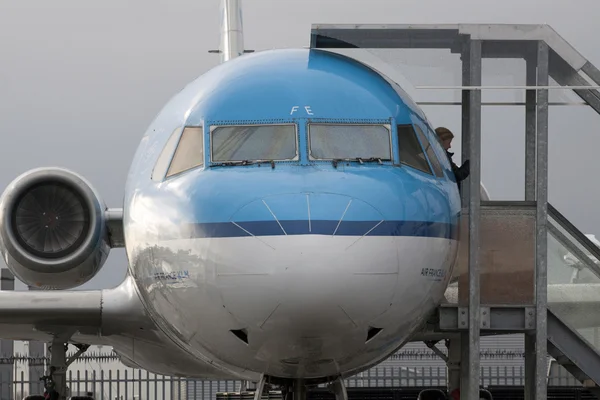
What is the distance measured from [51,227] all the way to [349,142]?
7.16 m

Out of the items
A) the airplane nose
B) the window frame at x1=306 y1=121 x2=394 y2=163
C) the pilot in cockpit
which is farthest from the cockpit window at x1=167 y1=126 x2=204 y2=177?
the pilot in cockpit

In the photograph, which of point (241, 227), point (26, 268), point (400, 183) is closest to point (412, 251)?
point (400, 183)

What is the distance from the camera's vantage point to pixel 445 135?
1446cm

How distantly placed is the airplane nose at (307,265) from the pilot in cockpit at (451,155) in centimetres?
252

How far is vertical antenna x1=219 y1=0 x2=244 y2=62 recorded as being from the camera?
2378 cm

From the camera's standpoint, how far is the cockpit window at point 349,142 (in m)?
12.3

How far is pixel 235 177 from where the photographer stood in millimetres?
11914

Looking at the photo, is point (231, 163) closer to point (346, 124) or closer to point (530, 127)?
point (346, 124)

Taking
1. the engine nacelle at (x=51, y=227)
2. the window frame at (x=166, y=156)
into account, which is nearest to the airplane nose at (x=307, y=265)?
the window frame at (x=166, y=156)

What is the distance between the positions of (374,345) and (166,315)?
212cm

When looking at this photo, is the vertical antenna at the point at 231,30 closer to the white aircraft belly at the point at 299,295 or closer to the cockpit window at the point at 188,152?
the cockpit window at the point at 188,152

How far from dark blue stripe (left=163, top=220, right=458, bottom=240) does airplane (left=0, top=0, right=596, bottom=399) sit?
0.04 feet

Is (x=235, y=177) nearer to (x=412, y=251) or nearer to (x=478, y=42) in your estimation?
(x=412, y=251)

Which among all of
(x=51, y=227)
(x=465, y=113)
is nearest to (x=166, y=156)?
(x=465, y=113)
